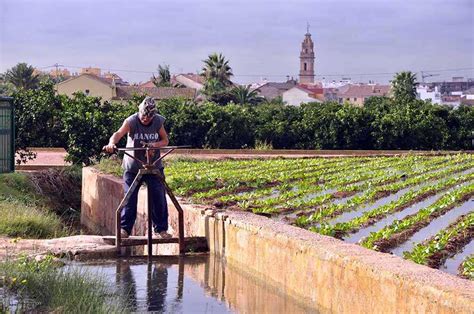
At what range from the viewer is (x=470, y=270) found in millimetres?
8172

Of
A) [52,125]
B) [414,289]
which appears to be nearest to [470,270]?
[414,289]

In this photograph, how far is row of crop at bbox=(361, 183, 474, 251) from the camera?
9.79 metres

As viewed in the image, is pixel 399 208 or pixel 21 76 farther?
pixel 21 76

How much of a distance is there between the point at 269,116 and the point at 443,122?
6007 mm

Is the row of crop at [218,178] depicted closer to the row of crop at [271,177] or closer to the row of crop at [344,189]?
the row of crop at [271,177]

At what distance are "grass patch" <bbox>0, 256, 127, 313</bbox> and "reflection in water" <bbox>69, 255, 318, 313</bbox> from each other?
0.36 meters

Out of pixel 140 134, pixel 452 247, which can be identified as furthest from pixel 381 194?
pixel 452 247

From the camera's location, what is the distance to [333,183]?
16.5m

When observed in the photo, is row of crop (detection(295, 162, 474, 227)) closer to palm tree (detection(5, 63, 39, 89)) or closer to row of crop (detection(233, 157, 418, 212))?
Answer: row of crop (detection(233, 157, 418, 212))

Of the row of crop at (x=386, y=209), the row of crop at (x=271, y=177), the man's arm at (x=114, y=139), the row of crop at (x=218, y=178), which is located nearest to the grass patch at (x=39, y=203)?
the row of crop at (x=218, y=178)

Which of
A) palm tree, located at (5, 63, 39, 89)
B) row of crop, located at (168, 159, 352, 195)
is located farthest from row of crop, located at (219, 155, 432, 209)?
palm tree, located at (5, 63, 39, 89)

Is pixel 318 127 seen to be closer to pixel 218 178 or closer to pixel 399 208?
pixel 218 178

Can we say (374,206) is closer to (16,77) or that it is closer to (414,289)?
(414,289)

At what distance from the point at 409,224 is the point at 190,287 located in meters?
2.68
